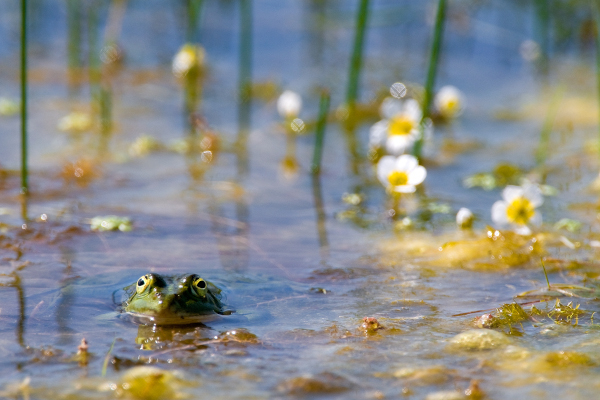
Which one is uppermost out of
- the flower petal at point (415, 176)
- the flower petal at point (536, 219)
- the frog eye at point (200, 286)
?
the flower petal at point (415, 176)

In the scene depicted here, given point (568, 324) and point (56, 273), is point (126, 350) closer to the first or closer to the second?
point (56, 273)

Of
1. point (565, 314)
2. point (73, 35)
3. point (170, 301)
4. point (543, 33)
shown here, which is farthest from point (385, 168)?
point (543, 33)

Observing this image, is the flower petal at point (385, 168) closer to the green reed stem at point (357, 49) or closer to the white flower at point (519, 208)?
the white flower at point (519, 208)

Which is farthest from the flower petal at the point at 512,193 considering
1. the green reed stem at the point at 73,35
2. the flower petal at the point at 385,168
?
the green reed stem at the point at 73,35

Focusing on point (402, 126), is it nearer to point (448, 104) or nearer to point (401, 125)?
point (401, 125)

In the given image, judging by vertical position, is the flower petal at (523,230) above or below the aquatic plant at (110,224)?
above

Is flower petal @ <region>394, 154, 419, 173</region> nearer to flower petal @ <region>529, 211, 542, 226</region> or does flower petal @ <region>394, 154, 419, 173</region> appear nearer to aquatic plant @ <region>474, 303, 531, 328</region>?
flower petal @ <region>529, 211, 542, 226</region>
